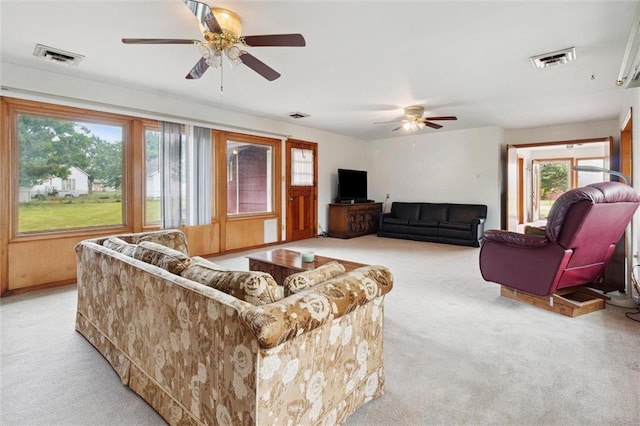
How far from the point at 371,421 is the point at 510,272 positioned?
226 cm

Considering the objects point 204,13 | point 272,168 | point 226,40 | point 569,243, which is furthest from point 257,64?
point 272,168

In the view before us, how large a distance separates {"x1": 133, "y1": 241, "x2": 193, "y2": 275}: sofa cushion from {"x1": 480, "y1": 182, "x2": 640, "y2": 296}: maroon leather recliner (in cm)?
284

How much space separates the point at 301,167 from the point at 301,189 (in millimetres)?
471

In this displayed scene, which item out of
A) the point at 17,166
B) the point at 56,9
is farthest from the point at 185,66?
the point at 17,166

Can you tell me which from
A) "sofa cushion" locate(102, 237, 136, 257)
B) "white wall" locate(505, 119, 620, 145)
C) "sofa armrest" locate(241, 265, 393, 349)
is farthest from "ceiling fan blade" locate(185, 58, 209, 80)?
"white wall" locate(505, 119, 620, 145)

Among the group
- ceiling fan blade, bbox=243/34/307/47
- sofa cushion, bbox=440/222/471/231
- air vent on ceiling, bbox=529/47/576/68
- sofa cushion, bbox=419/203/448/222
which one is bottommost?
sofa cushion, bbox=440/222/471/231

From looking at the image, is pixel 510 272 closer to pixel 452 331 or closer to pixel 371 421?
pixel 452 331

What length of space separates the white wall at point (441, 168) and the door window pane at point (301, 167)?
86.1 inches

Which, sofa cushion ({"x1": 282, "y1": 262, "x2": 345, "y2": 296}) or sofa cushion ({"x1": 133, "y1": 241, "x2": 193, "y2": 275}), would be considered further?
sofa cushion ({"x1": 133, "y1": 241, "x2": 193, "y2": 275})

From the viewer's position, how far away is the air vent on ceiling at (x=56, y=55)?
120 inches

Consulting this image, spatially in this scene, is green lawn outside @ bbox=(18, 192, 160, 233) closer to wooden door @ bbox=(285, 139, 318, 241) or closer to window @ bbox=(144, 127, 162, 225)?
window @ bbox=(144, 127, 162, 225)

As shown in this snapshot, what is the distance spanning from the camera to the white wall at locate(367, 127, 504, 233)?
6840 mm

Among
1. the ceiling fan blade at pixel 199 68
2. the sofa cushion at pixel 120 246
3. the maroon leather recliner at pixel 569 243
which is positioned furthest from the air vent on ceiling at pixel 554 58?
the sofa cushion at pixel 120 246

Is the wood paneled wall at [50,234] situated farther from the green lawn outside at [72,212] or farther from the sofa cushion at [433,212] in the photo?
the sofa cushion at [433,212]
